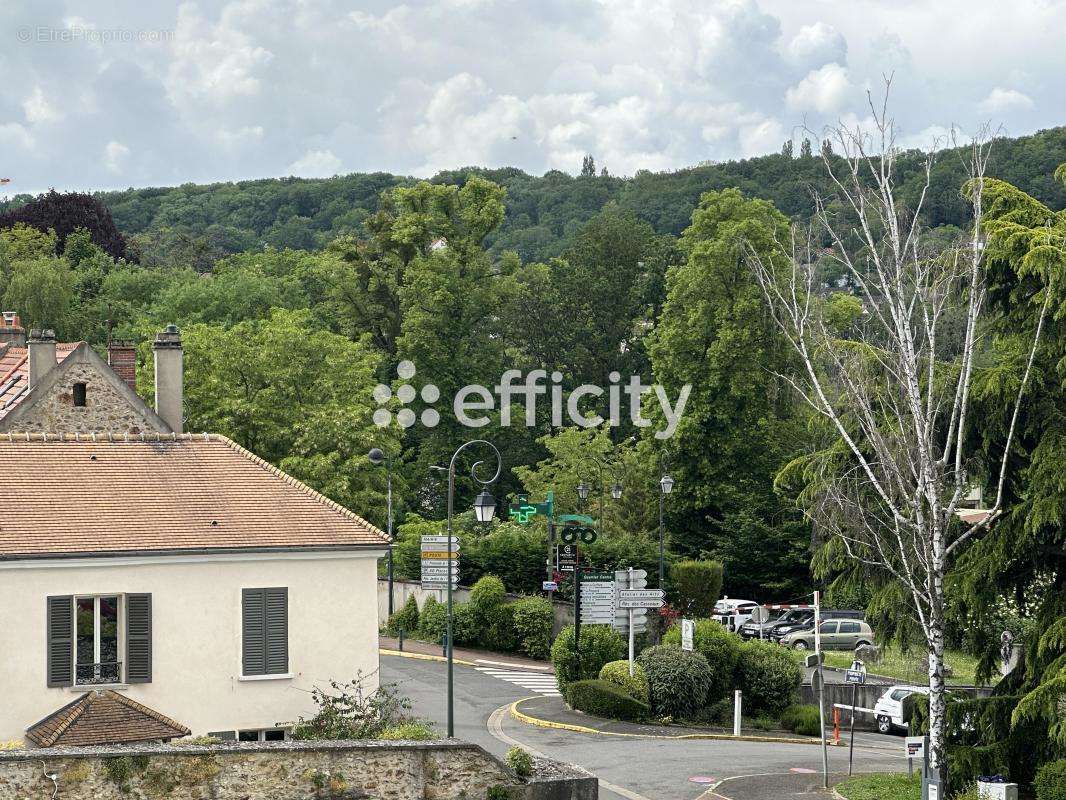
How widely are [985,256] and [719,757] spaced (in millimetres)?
11258

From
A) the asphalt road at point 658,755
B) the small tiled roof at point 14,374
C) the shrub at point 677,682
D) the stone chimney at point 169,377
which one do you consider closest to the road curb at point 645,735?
the asphalt road at point 658,755

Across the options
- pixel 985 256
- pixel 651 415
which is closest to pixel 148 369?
pixel 651 415

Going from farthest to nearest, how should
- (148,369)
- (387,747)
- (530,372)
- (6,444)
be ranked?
(530,372) → (148,369) → (6,444) → (387,747)

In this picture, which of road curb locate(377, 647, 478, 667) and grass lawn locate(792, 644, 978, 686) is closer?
grass lawn locate(792, 644, 978, 686)

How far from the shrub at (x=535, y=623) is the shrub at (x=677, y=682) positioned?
9.50 m

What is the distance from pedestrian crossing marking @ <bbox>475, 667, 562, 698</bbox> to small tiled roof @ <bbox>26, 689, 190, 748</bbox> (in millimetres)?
16104

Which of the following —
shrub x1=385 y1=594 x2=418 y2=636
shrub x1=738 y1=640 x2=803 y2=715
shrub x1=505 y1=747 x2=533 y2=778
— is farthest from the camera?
shrub x1=385 y1=594 x2=418 y2=636

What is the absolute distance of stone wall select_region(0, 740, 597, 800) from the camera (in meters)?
17.1

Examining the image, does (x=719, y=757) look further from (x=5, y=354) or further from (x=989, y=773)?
(x=5, y=354)

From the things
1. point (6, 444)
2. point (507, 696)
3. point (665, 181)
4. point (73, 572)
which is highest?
point (665, 181)

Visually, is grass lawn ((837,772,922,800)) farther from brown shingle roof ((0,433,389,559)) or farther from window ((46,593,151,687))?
window ((46,593,151,687))

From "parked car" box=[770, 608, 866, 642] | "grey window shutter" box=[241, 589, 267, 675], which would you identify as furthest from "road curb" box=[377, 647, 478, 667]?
"grey window shutter" box=[241, 589, 267, 675]

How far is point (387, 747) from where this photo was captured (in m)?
18.5

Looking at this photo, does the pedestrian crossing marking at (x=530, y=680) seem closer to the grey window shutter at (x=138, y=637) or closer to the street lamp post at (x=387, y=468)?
the street lamp post at (x=387, y=468)
